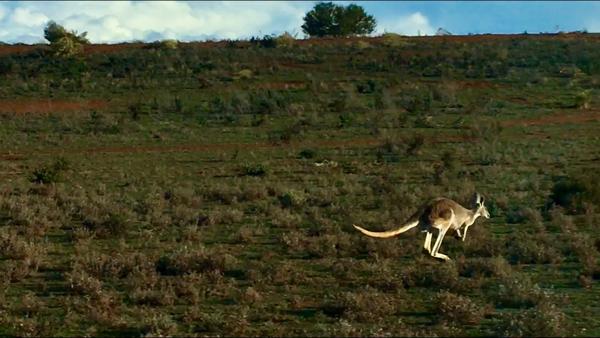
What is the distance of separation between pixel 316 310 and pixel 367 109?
36.9 metres

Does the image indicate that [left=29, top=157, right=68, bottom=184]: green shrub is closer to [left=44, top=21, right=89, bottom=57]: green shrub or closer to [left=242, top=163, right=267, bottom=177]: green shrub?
Result: [left=242, top=163, right=267, bottom=177]: green shrub

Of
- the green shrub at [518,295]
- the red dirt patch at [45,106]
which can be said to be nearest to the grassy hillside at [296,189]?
the green shrub at [518,295]

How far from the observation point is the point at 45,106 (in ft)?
174

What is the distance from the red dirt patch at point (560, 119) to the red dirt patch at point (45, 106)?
68.8 ft

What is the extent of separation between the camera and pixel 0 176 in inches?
1214

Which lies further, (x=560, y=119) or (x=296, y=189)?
(x=560, y=119)

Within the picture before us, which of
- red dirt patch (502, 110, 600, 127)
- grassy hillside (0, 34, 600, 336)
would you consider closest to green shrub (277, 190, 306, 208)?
grassy hillside (0, 34, 600, 336)

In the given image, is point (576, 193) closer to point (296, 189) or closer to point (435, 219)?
point (296, 189)

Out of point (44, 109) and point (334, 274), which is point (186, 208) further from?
point (44, 109)

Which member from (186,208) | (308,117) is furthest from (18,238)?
(308,117)

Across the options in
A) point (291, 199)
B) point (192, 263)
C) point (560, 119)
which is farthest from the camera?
point (560, 119)

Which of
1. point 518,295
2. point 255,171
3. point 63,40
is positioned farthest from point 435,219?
point 63,40

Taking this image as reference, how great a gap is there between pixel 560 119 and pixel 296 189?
882 inches

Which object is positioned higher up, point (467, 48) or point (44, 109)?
point (467, 48)
